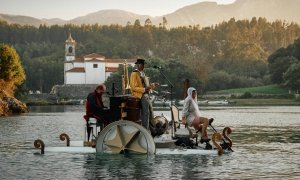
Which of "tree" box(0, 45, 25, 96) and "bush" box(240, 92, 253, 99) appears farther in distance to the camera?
"bush" box(240, 92, 253, 99)

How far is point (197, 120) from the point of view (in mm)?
25609

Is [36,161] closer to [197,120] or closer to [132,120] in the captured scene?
[132,120]

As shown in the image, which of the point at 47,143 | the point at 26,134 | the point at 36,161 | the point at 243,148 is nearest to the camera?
the point at 36,161

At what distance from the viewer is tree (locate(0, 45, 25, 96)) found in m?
90.9

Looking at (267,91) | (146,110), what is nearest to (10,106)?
(146,110)

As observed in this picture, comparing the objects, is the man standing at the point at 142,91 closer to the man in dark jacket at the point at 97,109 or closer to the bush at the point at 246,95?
the man in dark jacket at the point at 97,109

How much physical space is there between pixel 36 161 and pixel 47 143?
30.5 feet

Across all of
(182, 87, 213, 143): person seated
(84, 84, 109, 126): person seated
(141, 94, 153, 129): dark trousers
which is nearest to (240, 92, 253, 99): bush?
(182, 87, 213, 143): person seated

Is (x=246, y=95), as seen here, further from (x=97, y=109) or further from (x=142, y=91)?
(x=142, y=91)

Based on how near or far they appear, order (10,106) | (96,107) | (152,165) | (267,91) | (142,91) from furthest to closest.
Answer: (267,91), (10,106), (96,107), (142,91), (152,165)

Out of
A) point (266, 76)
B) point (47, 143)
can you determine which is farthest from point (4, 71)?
point (266, 76)

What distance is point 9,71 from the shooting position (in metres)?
92.4

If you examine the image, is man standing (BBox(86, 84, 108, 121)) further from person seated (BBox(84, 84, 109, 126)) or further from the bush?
the bush

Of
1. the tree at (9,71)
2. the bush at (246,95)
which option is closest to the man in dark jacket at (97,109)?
the tree at (9,71)
